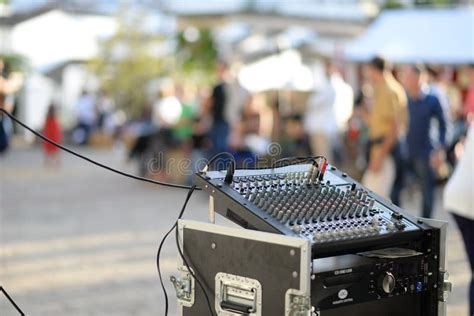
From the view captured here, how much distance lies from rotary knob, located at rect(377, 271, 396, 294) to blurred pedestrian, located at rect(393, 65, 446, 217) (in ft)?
18.5

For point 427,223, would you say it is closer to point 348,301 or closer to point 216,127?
point 348,301

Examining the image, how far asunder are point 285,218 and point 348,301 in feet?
1.21

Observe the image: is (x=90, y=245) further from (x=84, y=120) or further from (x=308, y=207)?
(x=84, y=120)

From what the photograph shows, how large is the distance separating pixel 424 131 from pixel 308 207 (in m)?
5.82

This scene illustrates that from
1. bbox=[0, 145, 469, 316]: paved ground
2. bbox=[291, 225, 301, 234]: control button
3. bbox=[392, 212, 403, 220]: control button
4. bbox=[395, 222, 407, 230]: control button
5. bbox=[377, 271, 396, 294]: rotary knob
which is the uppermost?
bbox=[291, 225, 301, 234]: control button

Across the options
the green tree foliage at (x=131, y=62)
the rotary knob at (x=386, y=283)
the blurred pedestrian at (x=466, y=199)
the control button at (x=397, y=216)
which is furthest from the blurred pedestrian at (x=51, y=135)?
the rotary knob at (x=386, y=283)

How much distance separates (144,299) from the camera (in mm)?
5836

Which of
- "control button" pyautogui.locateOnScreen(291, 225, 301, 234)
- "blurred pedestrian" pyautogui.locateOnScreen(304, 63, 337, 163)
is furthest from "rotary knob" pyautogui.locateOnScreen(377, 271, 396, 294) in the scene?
"blurred pedestrian" pyautogui.locateOnScreen(304, 63, 337, 163)

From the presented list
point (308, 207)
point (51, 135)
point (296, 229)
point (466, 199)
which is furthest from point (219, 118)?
point (296, 229)

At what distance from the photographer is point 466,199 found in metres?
4.27

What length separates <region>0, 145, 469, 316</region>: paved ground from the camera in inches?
229

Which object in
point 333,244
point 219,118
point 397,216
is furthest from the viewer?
point 219,118

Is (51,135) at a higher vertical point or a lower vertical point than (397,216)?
lower

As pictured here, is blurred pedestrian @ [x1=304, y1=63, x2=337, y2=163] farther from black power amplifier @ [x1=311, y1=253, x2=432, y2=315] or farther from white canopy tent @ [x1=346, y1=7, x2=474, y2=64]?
black power amplifier @ [x1=311, y1=253, x2=432, y2=315]
